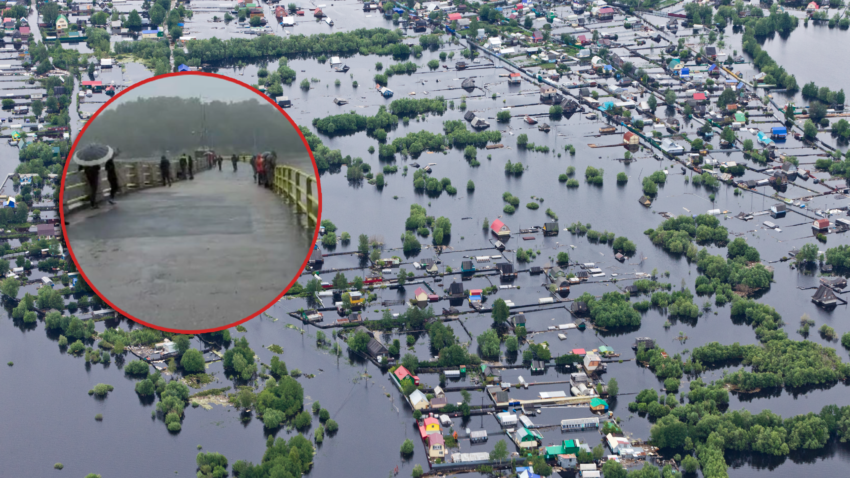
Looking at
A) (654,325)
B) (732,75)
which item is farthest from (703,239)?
(732,75)

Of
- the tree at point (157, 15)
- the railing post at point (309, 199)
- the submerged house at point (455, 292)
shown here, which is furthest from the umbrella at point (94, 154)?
the tree at point (157, 15)

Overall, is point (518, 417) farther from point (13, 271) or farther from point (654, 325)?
point (13, 271)

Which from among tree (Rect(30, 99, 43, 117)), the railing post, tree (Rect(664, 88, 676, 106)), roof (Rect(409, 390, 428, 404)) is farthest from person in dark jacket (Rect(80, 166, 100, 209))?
tree (Rect(664, 88, 676, 106))

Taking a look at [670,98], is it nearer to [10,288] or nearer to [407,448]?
[407,448]

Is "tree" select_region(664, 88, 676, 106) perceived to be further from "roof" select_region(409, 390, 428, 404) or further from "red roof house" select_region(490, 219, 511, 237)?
"roof" select_region(409, 390, 428, 404)

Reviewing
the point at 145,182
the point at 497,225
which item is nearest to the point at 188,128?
the point at 145,182

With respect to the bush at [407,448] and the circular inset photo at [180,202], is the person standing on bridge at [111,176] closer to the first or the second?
the circular inset photo at [180,202]
